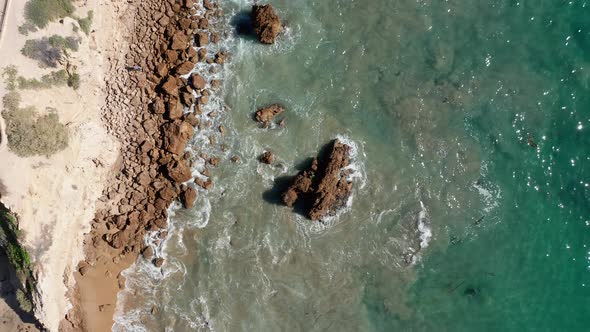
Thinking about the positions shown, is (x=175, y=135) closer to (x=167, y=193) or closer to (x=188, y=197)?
(x=167, y=193)

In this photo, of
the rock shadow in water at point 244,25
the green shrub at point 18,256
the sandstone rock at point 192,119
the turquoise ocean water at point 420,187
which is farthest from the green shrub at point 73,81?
the turquoise ocean water at point 420,187

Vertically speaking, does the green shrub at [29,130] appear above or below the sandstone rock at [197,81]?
below

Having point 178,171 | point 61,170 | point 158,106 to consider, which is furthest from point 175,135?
point 61,170

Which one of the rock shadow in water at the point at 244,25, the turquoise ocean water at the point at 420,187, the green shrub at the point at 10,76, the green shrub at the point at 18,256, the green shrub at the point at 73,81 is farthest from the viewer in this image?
the rock shadow in water at the point at 244,25

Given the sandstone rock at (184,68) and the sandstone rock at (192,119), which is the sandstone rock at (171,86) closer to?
the sandstone rock at (184,68)

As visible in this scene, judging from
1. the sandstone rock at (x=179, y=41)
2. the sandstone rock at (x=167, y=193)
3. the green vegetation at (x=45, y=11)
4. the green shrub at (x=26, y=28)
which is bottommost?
the sandstone rock at (x=167, y=193)

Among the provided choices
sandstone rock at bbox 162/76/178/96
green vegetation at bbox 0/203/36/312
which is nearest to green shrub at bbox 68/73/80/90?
sandstone rock at bbox 162/76/178/96

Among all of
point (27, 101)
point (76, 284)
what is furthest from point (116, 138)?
point (76, 284)

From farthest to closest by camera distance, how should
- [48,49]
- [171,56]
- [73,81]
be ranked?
[171,56] → [73,81] → [48,49]
